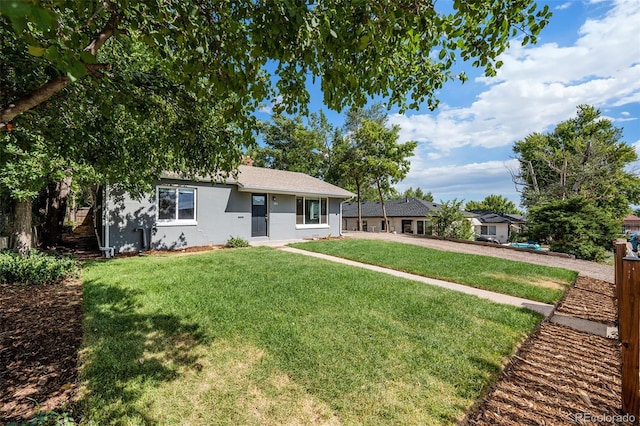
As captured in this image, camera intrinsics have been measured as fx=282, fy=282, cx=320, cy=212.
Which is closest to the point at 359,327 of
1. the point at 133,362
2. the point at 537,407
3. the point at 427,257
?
the point at 537,407

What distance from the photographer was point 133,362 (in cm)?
313

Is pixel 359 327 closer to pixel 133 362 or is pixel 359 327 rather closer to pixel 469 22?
pixel 133 362

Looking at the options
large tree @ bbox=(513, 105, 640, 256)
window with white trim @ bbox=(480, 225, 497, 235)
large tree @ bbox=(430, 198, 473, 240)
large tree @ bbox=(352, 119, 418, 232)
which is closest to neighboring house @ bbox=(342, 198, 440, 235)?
window with white trim @ bbox=(480, 225, 497, 235)

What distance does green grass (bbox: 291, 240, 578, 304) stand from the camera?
21.0 ft

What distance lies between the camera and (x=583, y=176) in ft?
71.9

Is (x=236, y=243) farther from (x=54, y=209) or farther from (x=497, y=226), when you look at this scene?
(x=497, y=226)

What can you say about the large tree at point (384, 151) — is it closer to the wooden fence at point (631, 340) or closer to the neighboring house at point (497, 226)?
the neighboring house at point (497, 226)

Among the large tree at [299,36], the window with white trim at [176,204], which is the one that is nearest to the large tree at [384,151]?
the window with white trim at [176,204]

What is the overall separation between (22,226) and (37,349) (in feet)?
21.2

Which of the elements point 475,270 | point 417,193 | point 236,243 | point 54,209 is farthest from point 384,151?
point 417,193

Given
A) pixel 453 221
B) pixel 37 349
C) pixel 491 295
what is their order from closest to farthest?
pixel 37 349
pixel 491 295
pixel 453 221

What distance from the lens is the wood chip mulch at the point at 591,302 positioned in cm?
493

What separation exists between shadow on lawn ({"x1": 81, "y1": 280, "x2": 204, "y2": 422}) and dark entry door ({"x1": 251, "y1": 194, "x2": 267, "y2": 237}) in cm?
891

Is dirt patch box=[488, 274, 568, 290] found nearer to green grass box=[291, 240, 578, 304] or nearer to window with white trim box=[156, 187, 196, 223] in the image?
green grass box=[291, 240, 578, 304]
